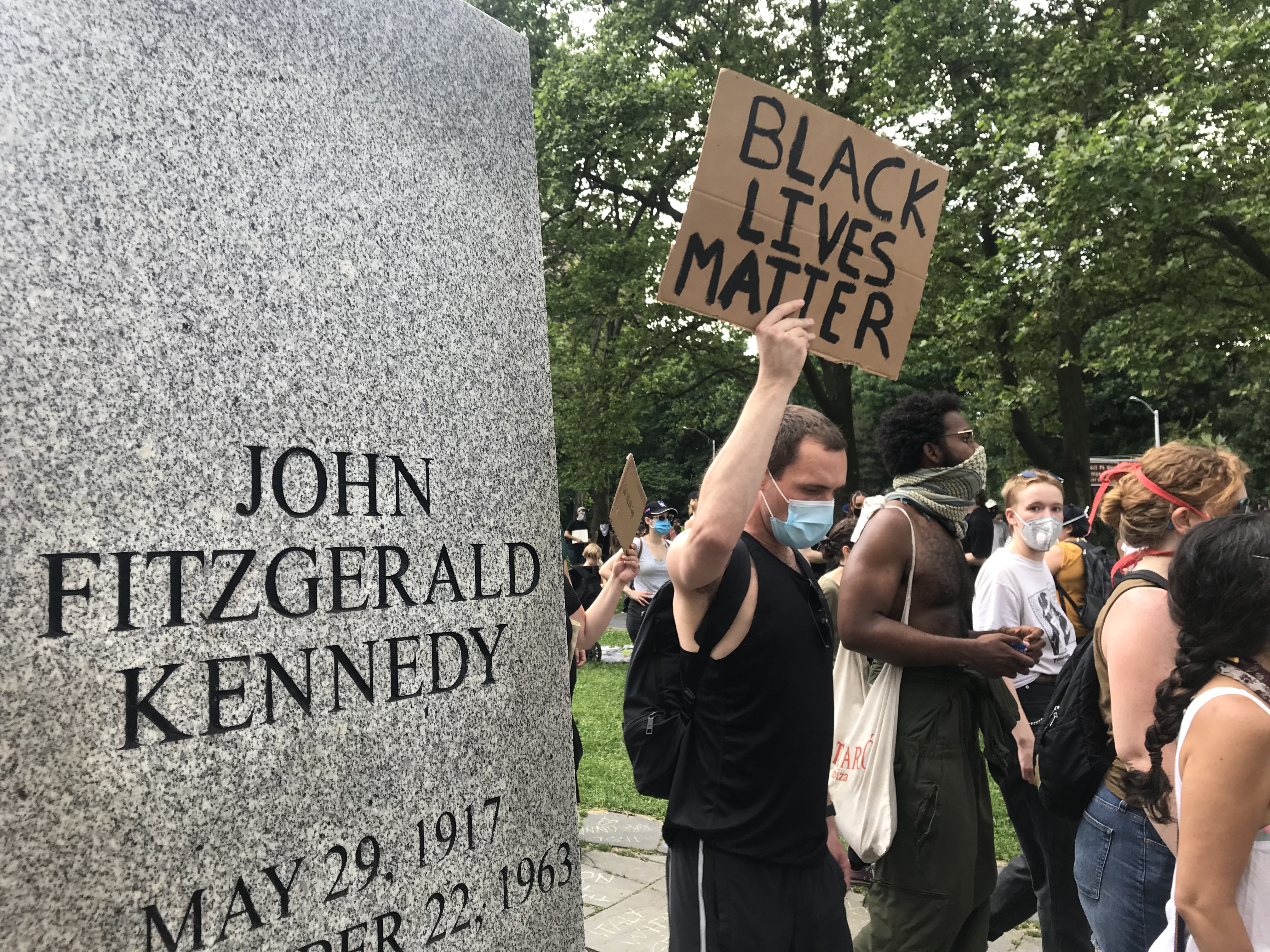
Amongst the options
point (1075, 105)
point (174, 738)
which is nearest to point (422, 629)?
point (174, 738)

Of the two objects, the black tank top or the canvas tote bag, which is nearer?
the black tank top

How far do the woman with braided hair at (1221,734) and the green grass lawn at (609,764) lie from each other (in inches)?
88.7

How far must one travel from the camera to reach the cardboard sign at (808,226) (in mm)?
2438

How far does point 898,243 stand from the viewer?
109 inches

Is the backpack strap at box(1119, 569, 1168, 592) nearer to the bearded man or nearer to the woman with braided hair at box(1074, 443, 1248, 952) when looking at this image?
the woman with braided hair at box(1074, 443, 1248, 952)

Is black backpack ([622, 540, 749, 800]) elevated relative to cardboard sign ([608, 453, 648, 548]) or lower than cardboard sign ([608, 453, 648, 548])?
lower

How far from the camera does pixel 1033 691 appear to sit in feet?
13.7

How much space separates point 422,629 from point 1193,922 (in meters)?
1.63

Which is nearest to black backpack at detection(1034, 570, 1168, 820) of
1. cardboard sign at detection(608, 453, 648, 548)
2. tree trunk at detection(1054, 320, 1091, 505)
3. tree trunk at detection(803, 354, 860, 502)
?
cardboard sign at detection(608, 453, 648, 548)

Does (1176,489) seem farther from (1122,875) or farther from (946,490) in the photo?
(1122,875)

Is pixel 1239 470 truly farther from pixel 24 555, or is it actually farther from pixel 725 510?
pixel 24 555

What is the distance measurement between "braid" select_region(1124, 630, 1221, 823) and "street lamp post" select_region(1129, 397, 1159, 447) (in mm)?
33170

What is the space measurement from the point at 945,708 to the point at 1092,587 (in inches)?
97.6

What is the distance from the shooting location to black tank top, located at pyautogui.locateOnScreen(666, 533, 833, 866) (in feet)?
7.66
